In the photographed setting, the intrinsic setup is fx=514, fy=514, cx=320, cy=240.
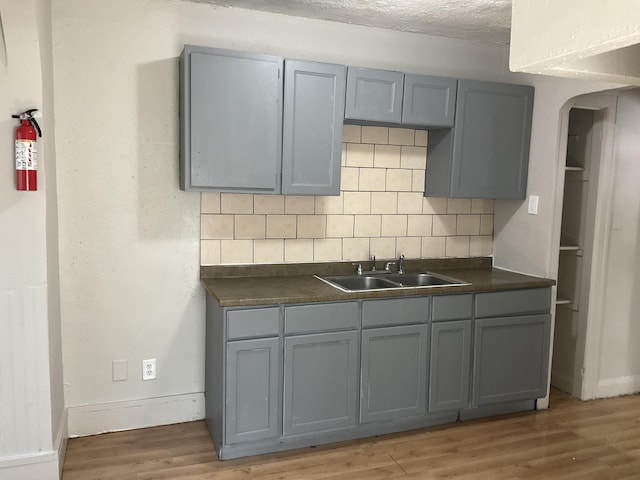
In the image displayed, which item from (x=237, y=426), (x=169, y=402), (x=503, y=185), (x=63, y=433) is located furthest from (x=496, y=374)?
(x=63, y=433)

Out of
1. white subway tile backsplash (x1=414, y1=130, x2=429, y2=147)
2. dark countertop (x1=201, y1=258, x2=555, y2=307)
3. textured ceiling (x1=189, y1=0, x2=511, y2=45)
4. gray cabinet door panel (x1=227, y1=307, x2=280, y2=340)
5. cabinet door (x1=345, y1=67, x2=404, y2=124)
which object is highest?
textured ceiling (x1=189, y1=0, x2=511, y2=45)

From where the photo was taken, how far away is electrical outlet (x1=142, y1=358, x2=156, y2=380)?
308 cm

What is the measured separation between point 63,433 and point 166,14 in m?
2.38

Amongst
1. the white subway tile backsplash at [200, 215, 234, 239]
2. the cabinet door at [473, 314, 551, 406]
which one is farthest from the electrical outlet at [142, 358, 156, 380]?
the cabinet door at [473, 314, 551, 406]

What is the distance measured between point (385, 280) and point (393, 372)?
A: 24.0 inches

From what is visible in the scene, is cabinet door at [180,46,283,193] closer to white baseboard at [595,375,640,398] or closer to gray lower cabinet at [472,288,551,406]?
gray lower cabinet at [472,288,551,406]

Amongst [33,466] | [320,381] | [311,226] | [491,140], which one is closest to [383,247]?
[311,226]

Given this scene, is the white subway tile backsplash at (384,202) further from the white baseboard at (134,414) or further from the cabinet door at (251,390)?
the white baseboard at (134,414)

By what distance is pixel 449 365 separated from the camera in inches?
125

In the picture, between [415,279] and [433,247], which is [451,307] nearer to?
[415,279]

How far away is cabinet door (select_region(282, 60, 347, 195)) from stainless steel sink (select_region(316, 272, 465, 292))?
64 centimetres

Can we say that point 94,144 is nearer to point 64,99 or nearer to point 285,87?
point 64,99

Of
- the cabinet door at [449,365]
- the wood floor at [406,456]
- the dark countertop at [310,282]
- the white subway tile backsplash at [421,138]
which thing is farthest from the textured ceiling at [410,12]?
the wood floor at [406,456]

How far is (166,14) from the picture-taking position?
2.92 m
